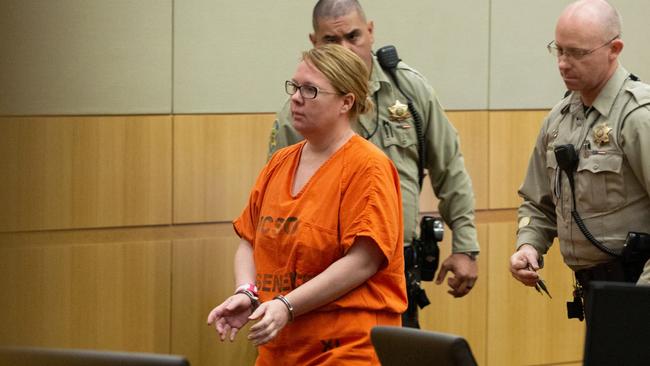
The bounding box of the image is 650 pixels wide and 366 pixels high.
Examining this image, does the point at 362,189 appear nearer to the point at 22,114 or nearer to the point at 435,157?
the point at 435,157

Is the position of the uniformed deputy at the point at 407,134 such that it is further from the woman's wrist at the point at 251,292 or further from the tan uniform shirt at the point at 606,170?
the woman's wrist at the point at 251,292

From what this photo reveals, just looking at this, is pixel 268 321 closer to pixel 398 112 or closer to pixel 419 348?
pixel 419 348

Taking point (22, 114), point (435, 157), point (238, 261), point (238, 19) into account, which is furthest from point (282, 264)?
point (238, 19)

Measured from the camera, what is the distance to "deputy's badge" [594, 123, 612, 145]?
3.40 meters

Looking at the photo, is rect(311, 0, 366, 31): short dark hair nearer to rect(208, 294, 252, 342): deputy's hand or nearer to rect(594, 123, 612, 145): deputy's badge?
rect(594, 123, 612, 145): deputy's badge

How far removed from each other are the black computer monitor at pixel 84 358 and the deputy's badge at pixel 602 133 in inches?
79.1

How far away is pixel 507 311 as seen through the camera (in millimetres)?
5523

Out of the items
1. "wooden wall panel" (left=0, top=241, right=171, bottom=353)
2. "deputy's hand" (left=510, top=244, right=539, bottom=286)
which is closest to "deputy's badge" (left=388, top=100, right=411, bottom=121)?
"deputy's hand" (left=510, top=244, right=539, bottom=286)

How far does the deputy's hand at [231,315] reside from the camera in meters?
2.92

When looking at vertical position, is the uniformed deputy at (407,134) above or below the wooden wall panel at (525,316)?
above

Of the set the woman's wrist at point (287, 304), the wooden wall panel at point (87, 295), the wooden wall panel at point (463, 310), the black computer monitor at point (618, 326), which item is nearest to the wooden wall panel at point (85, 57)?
the wooden wall panel at point (87, 295)

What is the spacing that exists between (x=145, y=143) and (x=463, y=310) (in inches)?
69.8

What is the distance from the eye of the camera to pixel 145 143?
14.7 ft

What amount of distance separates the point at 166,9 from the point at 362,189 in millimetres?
1819
